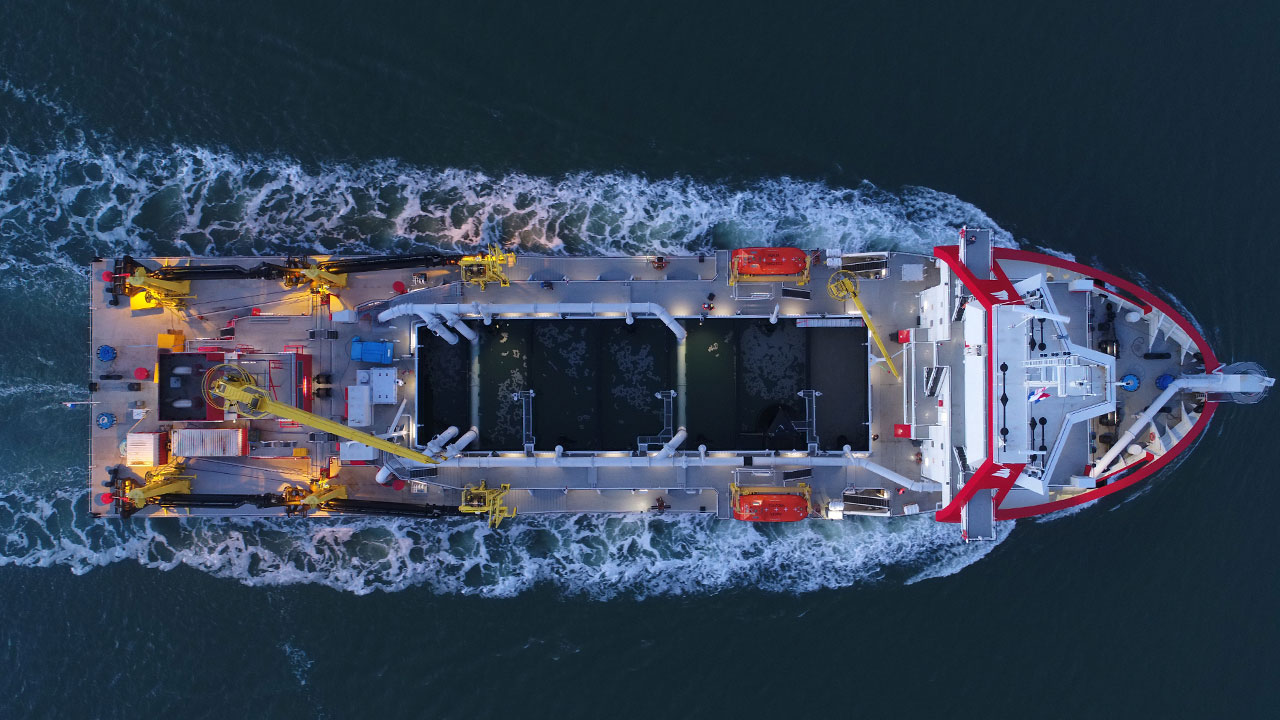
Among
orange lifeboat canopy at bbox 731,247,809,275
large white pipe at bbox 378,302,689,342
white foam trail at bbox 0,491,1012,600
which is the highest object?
orange lifeboat canopy at bbox 731,247,809,275

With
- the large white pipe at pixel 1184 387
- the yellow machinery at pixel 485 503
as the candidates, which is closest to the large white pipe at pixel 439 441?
the yellow machinery at pixel 485 503

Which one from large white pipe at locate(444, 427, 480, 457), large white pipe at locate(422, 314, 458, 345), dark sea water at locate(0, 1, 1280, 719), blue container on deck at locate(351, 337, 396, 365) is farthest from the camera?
dark sea water at locate(0, 1, 1280, 719)

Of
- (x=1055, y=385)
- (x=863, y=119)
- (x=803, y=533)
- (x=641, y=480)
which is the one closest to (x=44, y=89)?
(x=641, y=480)

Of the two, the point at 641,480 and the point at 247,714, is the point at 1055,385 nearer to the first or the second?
the point at 641,480

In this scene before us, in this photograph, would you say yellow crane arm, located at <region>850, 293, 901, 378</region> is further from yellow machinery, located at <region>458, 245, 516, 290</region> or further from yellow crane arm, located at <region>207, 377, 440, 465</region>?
yellow crane arm, located at <region>207, 377, 440, 465</region>

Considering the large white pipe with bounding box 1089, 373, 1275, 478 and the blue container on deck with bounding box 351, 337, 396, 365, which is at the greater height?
the blue container on deck with bounding box 351, 337, 396, 365

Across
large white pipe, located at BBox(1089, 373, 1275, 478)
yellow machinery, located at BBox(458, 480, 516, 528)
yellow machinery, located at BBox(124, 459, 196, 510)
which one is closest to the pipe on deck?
yellow machinery, located at BBox(458, 480, 516, 528)

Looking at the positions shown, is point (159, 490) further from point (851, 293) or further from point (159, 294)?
point (851, 293)

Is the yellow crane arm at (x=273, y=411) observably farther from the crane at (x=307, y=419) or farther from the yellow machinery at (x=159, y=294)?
the yellow machinery at (x=159, y=294)
